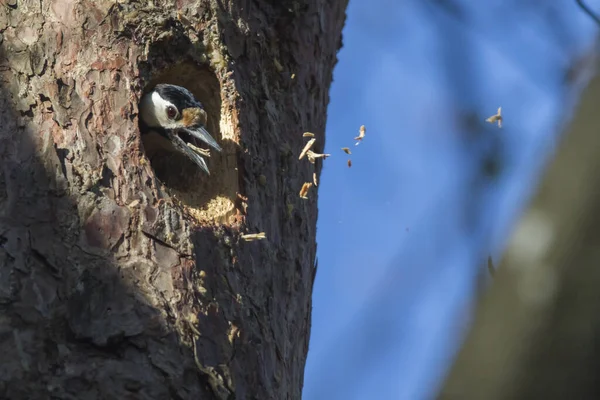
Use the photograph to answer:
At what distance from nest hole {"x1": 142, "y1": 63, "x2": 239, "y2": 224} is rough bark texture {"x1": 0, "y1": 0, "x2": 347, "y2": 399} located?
1cm

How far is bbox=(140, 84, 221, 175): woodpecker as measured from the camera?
3510mm

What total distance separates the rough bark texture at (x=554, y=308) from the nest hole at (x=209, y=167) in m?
1.84

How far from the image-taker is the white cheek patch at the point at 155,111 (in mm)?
3490

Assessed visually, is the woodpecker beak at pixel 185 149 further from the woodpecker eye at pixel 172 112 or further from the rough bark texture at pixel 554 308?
the rough bark texture at pixel 554 308

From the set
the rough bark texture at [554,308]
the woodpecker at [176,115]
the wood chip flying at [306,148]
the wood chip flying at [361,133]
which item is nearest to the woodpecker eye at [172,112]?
the woodpecker at [176,115]

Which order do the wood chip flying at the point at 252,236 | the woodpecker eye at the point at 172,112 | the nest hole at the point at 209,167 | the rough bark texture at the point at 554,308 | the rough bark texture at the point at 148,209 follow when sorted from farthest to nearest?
the woodpecker eye at the point at 172,112, the nest hole at the point at 209,167, the wood chip flying at the point at 252,236, the rough bark texture at the point at 148,209, the rough bark texture at the point at 554,308

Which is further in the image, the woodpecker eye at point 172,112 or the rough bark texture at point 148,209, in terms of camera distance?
the woodpecker eye at point 172,112

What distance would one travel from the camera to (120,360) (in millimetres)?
2512

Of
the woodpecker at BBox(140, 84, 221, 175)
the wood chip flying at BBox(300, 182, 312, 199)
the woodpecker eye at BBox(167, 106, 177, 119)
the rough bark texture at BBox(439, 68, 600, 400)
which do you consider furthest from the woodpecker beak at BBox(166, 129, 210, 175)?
the rough bark texture at BBox(439, 68, 600, 400)

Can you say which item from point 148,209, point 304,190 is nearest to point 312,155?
point 304,190

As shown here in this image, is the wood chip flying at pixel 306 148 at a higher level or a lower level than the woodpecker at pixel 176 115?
lower

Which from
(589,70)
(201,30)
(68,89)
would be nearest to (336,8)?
(201,30)

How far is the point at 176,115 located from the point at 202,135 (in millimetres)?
208

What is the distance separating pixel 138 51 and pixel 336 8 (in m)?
1.20
